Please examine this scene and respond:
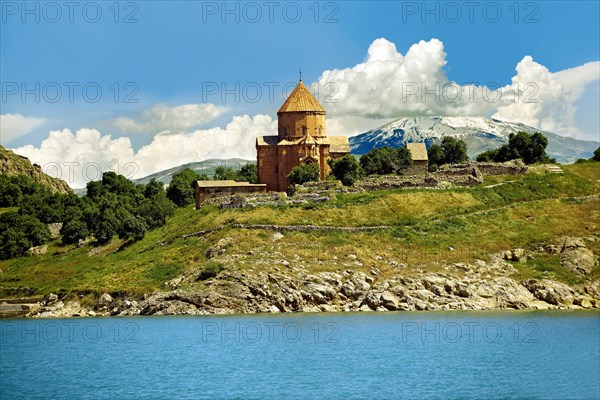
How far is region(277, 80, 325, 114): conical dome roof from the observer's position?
10894 cm

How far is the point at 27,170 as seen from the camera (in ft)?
505

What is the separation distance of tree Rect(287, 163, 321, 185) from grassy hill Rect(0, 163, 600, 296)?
267 inches

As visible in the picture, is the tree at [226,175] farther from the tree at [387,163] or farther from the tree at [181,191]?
the tree at [387,163]

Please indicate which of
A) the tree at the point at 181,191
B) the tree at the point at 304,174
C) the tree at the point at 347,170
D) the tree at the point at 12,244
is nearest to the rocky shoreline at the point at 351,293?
the tree at the point at 304,174

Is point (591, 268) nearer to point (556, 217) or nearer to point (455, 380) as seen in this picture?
point (556, 217)

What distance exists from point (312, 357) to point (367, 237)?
34.9m

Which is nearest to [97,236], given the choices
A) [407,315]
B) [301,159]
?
[301,159]

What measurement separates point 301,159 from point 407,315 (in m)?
38.5

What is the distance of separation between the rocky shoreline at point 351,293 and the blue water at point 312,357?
124 inches

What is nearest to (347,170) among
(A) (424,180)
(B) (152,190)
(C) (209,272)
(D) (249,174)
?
(A) (424,180)

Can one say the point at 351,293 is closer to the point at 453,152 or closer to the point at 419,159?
the point at 419,159

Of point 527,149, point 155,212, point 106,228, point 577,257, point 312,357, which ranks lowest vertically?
point 312,357

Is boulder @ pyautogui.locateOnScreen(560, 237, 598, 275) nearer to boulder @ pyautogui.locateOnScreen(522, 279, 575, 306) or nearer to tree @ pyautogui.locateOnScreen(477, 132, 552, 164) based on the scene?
boulder @ pyautogui.locateOnScreen(522, 279, 575, 306)

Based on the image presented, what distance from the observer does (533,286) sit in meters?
77.6
